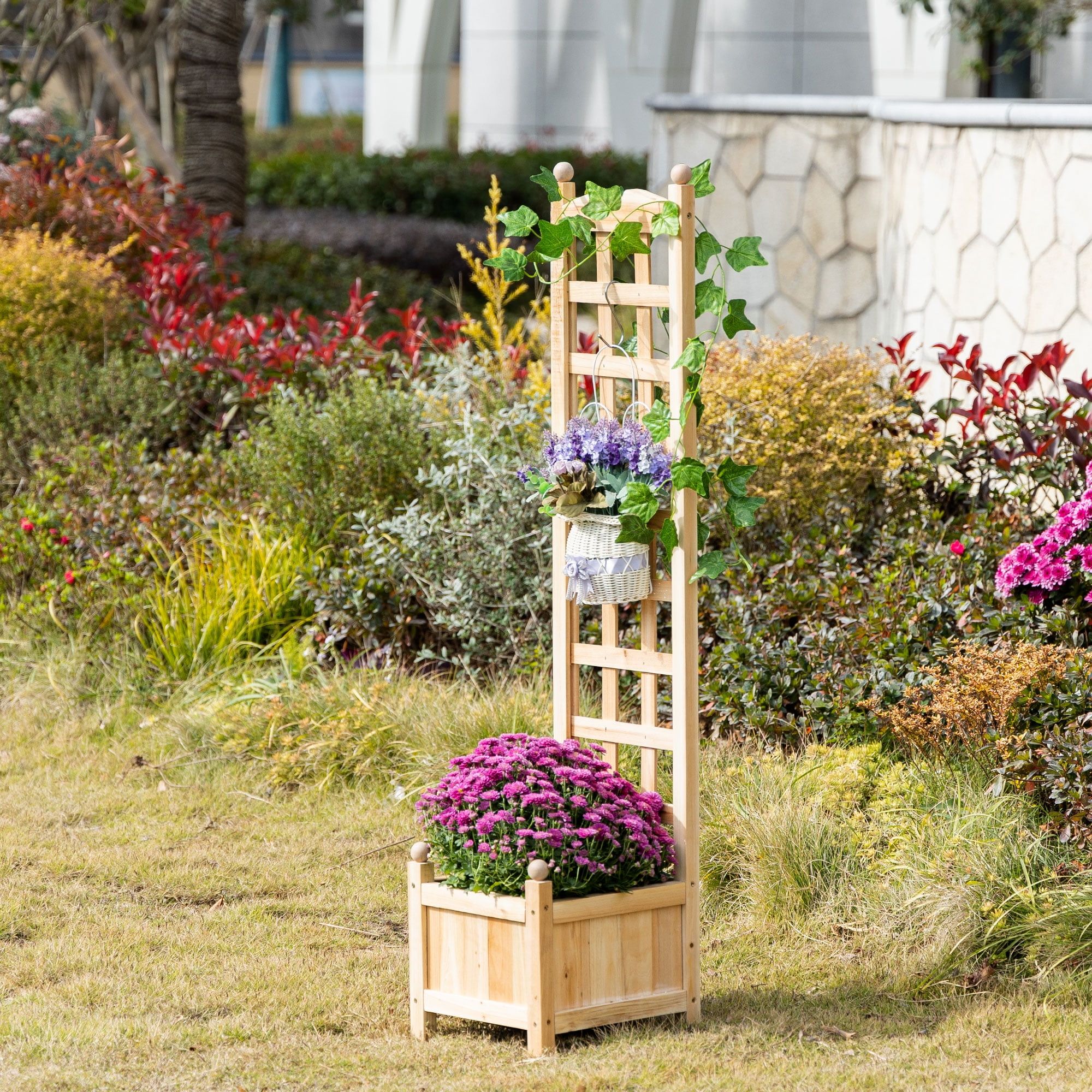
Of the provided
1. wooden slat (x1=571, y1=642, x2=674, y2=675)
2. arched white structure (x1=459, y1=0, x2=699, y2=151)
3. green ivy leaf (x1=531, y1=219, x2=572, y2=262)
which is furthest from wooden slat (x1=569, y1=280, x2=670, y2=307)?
arched white structure (x1=459, y1=0, x2=699, y2=151)

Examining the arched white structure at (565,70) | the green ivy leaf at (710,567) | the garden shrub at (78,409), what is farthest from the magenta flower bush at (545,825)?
the arched white structure at (565,70)

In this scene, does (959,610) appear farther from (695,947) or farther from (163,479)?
(163,479)

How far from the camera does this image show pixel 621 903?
144 inches

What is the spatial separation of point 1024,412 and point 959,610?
3.23 feet

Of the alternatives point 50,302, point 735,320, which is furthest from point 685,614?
point 50,302

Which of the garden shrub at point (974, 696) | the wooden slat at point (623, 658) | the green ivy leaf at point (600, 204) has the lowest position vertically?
the garden shrub at point (974, 696)

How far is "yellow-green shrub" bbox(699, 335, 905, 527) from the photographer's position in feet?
19.7

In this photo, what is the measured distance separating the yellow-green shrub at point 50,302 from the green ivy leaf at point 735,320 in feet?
16.1

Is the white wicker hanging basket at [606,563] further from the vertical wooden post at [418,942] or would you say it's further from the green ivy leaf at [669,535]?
the vertical wooden post at [418,942]

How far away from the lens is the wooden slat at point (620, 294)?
12.2 feet

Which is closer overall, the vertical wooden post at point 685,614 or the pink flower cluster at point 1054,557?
the vertical wooden post at point 685,614

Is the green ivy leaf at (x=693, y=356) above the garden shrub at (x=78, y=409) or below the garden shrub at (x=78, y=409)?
above

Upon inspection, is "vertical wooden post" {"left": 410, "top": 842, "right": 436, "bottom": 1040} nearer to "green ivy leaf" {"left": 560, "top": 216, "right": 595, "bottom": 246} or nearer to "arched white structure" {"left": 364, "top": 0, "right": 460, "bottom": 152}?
"green ivy leaf" {"left": 560, "top": 216, "right": 595, "bottom": 246}

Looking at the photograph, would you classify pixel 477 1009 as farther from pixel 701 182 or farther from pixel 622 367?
pixel 701 182
